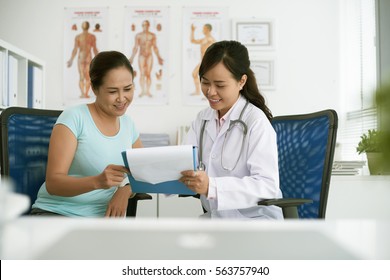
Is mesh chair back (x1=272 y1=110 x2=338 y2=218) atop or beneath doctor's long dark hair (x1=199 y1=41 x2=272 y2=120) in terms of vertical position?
beneath

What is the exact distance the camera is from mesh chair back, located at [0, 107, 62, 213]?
1.11m

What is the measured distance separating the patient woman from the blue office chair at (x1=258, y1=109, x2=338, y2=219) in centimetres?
41

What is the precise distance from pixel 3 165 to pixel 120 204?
32 cm

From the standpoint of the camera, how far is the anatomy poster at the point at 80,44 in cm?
236

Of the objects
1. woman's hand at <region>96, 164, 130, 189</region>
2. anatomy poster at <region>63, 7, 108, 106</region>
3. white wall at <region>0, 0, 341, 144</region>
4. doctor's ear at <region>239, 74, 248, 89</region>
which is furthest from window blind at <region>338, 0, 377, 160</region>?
woman's hand at <region>96, 164, 130, 189</region>

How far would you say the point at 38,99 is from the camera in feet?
6.40

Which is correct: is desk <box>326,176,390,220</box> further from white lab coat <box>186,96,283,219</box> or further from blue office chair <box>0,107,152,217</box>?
blue office chair <box>0,107,152,217</box>

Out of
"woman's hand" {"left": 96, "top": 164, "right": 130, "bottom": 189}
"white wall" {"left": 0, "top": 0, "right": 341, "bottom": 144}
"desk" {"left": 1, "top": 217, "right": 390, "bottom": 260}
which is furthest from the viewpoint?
"white wall" {"left": 0, "top": 0, "right": 341, "bottom": 144}

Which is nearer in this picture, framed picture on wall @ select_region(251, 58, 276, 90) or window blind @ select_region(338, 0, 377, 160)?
window blind @ select_region(338, 0, 377, 160)

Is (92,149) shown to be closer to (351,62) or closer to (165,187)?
(165,187)

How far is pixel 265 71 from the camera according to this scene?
2334mm

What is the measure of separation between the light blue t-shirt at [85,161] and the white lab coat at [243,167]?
0.81ft
